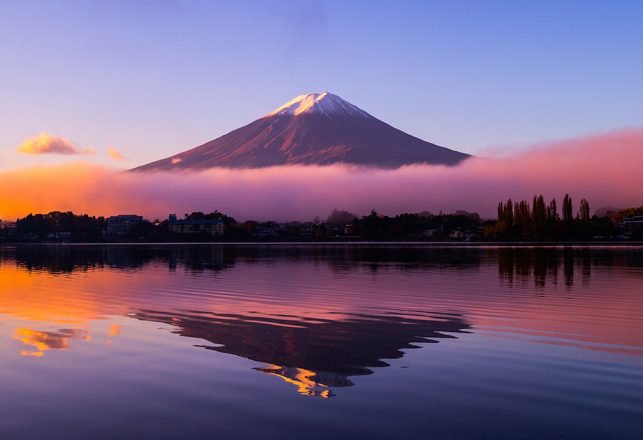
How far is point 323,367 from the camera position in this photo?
1391cm

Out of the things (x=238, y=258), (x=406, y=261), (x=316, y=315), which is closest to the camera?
(x=316, y=315)

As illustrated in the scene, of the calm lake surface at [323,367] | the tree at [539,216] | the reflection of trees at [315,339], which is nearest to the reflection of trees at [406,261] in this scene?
the calm lake surface at [323,367]

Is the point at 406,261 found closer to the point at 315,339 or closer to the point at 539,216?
the point at 315,339

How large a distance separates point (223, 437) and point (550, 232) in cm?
16387

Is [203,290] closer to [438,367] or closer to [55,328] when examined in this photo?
[55,328]

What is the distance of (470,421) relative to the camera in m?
9.77

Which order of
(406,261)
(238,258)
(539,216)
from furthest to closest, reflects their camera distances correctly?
1. (539,216)
2. (238,258)
3. (406,261)

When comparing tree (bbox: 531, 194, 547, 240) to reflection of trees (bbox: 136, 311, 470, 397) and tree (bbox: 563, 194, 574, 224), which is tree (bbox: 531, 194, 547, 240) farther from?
reflection of trees (bbox: 136, 311, 470, 397)

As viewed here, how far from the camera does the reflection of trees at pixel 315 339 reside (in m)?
13.5

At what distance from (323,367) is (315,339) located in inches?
141

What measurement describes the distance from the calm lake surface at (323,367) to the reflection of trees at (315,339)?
61mm

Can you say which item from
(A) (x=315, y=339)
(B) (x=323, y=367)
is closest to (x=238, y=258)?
(A) (x=315, y=339)

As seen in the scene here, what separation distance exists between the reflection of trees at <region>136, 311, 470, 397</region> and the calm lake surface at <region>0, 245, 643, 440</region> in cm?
6

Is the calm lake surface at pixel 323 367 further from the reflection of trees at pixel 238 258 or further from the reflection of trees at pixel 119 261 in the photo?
the reflection of trees at pixel 119 261
